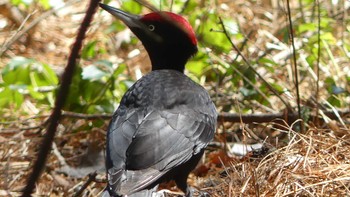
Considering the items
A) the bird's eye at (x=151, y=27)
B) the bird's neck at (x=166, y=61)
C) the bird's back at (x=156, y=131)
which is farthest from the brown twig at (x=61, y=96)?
the bird's neck at (x=166, y=61)

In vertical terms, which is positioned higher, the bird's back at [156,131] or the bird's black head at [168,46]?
the bird's black head at [168,46]

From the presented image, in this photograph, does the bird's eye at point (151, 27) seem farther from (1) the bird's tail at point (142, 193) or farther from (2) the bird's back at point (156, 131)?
(1) the bird's tail at point (142, 193)

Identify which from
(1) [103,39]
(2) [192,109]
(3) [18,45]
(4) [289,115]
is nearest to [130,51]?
(1) [103,39]

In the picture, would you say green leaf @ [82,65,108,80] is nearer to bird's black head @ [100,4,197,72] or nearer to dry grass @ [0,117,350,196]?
bird's black head @ [100,4,197,72]

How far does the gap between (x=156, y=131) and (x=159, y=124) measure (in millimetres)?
96

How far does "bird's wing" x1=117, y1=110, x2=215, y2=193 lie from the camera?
3.01 m

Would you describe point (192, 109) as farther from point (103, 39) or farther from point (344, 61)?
point (103, 39)

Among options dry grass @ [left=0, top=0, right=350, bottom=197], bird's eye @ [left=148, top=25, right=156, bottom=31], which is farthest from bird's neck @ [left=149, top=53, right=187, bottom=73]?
dry grass @ [left=0, top=0, right=350, bottom=197]

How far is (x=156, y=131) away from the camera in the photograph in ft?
10.6

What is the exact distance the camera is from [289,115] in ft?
15.6

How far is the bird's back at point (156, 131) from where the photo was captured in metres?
3.03

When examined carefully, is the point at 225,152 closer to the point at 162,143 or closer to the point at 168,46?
the point at 168,46

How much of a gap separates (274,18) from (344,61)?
1.46 m

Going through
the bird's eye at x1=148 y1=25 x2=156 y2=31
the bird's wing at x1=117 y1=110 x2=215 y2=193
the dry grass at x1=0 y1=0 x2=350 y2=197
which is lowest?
the dry grass at x1=0 y1=0 x2=350 y2=197
